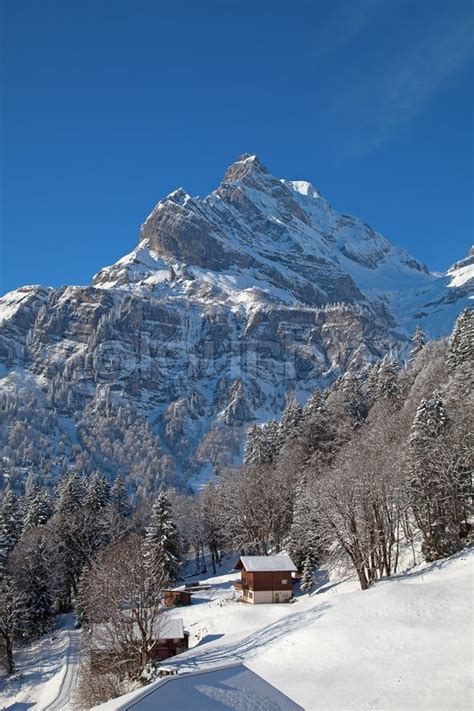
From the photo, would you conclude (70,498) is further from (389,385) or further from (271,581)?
(389,385)

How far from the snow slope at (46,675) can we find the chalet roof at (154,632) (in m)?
5.61

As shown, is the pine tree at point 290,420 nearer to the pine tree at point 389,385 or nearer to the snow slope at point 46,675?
the pine tree at point 389,385

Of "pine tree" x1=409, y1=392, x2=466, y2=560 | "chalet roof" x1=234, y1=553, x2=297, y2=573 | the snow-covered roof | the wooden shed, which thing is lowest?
the wooden shed

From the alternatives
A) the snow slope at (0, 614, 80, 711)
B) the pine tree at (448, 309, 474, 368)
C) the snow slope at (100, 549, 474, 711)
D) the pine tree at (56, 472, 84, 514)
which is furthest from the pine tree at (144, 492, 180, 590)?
the pine tree at (448, 309, 474, 368)

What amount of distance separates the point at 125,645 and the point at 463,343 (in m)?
43.8

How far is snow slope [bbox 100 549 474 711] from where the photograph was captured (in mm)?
18141

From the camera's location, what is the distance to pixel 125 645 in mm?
31703

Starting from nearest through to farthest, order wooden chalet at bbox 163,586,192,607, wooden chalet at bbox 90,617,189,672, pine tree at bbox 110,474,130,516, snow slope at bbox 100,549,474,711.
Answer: snow slope at bbox 100,549,474,711 → wooden chalet at bbox 90,617,189,672 → wooden chalet at bbox 163,586,192,607 → pine tree at bbox 110,474,130,516

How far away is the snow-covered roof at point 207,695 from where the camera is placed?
13992 mm

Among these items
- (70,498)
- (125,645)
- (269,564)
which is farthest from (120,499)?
(125,645)

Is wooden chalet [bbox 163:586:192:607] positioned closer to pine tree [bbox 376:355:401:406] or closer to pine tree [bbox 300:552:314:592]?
pine tree [bbox 300:552:314:592]

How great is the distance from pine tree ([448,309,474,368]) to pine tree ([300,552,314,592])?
2392 centimetres

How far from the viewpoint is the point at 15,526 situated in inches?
2547

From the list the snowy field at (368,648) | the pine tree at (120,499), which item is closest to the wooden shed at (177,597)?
the snowy field at (368,648)
